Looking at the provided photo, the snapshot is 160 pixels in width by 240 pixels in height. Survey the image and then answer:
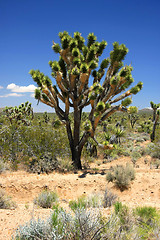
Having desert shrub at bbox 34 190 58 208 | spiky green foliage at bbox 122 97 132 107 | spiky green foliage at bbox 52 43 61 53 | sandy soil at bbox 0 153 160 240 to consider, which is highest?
spiky green foliage at bbox 52 43 61 53

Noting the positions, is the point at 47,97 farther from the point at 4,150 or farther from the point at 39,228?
the point at 39,228

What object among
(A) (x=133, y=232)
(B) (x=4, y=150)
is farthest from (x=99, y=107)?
(A) (x=133, y=232)

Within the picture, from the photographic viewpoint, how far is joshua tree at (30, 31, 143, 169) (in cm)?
941

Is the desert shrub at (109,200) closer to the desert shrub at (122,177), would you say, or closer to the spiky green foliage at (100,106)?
the desert shrub at (122,177)

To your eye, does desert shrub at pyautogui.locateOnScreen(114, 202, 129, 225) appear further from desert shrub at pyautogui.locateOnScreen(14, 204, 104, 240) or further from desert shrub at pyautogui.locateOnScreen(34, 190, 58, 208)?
desert shrub at pyautogui.locateOnScreen(34, 190, 58, 208)

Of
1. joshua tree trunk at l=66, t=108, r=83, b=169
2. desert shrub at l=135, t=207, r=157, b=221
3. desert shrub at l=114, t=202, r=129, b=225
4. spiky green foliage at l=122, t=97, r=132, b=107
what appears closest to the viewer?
desert shrub at l=114, t=202, r=129, b=225

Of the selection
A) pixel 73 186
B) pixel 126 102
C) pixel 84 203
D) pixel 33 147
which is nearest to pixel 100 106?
pixel 126 102

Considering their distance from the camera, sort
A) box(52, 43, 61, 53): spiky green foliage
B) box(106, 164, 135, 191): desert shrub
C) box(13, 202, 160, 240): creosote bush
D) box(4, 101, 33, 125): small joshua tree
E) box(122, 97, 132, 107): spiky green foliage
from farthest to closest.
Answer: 1. box(4, 101, 33, 125): small joshua tree
2. box(52, 43, 61, 53): spiky green foliage
3. box(122, 97, 132, 107): spiky green foliage
4. box(106, 164, 135, 191): desert shrub
5. box(13, 202, 160, 240): creosote bush

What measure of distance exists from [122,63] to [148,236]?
30.4 feet

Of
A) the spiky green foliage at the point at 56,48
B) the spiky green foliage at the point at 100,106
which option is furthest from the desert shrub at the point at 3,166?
the spiky green foliage at the point at 56,48

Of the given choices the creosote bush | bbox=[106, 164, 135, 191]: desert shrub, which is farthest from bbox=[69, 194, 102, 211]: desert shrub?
bbox=[106, 164, 135, 191]: desert shrub

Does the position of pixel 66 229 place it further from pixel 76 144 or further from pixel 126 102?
pixel 76 144

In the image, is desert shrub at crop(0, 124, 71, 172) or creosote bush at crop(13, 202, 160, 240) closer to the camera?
creosote bush at crop(13, 202, 160, 240)

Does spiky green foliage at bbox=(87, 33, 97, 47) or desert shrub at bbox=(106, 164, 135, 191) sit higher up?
spiky green foliage at bbox=(87, 33, 97, 47)
